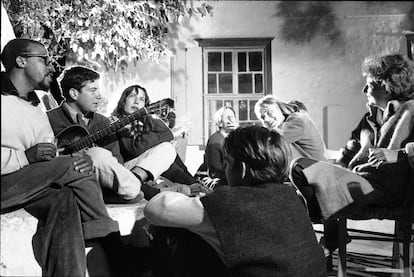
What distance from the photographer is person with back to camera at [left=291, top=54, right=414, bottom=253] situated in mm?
1821

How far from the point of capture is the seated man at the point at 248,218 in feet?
3.97

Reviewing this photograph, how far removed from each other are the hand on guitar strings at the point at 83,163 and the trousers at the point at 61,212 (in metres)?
0.01

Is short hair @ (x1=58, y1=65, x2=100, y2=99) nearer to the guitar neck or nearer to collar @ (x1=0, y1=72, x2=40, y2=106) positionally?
the guitar neck

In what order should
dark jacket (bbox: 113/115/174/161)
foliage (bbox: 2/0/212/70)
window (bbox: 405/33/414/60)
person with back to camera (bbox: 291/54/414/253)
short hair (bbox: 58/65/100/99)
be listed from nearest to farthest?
short hair (bbox: 58/65/100/99)
dark jacket (bbox: 113/115/174/161)
person with back to camera (bbox: 291/54/414/253)
foliage (bbox: 2/0/212/70)
window (bbox: 405/33/414/60)

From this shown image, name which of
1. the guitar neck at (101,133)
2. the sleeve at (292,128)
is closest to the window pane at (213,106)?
the sleeve at (292,128)

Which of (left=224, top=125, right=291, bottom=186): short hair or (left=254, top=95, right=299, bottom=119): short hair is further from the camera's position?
(left=254, top=95, right=299, bottom=119): short hair

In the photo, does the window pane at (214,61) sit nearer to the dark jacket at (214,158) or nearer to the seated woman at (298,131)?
the seated woman at (298,131)

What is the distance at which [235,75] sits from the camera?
402cm

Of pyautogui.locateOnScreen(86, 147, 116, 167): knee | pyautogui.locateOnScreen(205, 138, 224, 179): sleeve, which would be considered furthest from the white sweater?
pyautogui.locateOnScreen(205, 138, 224, 179): sleeve

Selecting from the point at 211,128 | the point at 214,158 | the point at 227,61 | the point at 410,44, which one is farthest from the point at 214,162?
the point at 410,44

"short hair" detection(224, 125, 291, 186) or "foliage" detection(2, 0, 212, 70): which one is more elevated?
"foliage" detection(2, 0, 212, 70)

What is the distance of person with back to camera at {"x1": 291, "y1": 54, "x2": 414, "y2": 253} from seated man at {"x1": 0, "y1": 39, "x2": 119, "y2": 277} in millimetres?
859

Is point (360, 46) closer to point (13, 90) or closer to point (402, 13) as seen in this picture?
point (402, 13)

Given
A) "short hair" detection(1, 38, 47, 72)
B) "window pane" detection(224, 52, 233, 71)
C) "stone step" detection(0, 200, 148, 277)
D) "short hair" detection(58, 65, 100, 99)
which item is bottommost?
"stone step" detection(0, 200, 148, 277)
